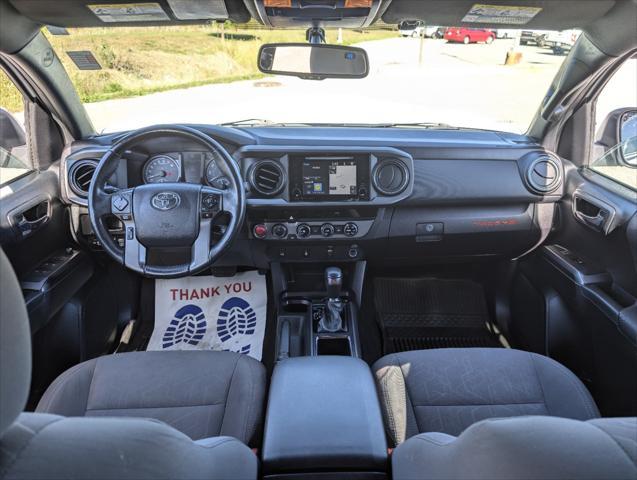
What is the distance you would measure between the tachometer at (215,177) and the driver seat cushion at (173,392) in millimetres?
833

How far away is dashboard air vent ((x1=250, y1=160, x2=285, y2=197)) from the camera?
8.36 ft

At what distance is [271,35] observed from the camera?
2.28 metres

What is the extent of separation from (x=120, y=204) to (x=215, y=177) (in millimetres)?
474

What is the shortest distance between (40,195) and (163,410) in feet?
4.58

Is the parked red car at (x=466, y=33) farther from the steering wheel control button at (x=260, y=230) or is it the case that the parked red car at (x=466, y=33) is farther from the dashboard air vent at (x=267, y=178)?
the steering wheel control button at (x=260, y=230)

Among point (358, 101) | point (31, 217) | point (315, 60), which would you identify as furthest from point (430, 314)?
point (31, 217)

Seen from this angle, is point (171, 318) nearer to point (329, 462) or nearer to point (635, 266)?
point (329, 462)

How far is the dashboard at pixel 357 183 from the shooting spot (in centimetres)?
252

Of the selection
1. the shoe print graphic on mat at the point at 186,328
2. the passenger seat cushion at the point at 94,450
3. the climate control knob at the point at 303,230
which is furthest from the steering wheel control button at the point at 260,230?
the passenger seat cushion at the point at 94,450

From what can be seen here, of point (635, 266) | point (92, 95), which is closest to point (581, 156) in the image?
point (635, 266)

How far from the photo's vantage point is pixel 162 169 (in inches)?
95.7

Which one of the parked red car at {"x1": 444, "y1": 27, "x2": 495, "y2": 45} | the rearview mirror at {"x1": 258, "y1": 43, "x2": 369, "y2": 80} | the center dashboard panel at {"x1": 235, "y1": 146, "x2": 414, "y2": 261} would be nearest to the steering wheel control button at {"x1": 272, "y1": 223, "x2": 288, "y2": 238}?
the center dashboard panel at {"x1": 235, "y1": 146, "x2": 414, "y2": 261}

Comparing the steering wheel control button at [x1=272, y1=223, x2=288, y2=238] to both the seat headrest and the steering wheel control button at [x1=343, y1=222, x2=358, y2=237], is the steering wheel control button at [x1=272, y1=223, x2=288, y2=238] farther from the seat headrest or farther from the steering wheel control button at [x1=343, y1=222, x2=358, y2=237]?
the seat headrest

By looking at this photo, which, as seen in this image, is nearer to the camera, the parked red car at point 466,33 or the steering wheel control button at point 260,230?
the parked red car at point 466,33
